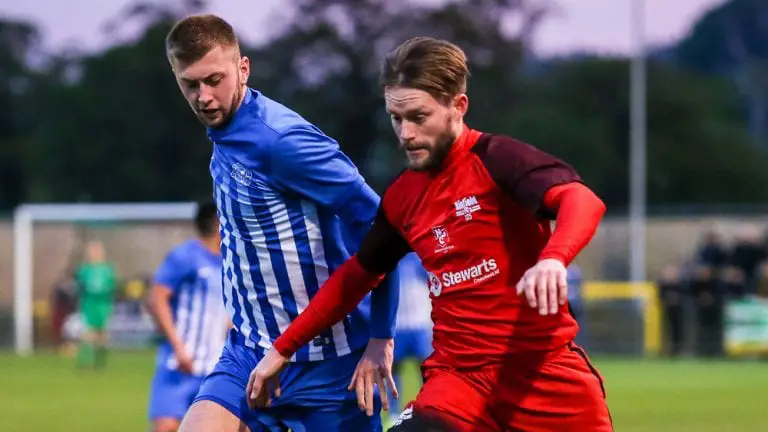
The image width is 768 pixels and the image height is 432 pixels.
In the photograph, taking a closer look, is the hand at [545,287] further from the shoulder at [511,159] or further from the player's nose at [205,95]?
the player's nose at [205,95]

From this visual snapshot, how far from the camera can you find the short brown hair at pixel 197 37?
5.54m

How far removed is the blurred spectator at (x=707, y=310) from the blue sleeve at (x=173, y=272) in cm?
1672

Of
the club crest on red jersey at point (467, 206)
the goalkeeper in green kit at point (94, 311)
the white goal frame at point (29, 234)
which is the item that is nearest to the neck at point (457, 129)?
the club crest on red jersey at point (467, 206)

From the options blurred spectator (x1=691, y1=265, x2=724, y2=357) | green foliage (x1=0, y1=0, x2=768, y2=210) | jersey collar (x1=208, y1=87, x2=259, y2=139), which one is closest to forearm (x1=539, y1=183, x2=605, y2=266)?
jersey collar (x1=208, y1=87, x2=259, y2=139)

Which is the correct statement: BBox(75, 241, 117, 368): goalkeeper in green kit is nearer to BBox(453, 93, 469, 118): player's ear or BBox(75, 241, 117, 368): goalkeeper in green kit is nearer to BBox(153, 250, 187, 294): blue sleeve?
BBox(153, 250, 187, 294): blue sleeve

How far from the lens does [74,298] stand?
2853cm

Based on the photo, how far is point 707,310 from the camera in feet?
82.8

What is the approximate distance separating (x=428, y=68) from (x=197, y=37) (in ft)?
3.19

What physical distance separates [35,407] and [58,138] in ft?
109

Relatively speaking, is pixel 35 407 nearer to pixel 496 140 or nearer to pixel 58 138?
pixel 496 140

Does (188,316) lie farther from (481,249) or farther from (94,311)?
(94,311)

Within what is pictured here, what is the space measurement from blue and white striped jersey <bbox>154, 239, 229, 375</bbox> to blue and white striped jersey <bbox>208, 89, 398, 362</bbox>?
400 cm

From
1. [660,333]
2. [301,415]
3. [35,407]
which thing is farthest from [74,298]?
[301,415]

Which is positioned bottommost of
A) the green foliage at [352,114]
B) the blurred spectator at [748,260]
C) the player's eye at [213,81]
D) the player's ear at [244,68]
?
the blurred spectator at [748,260]
